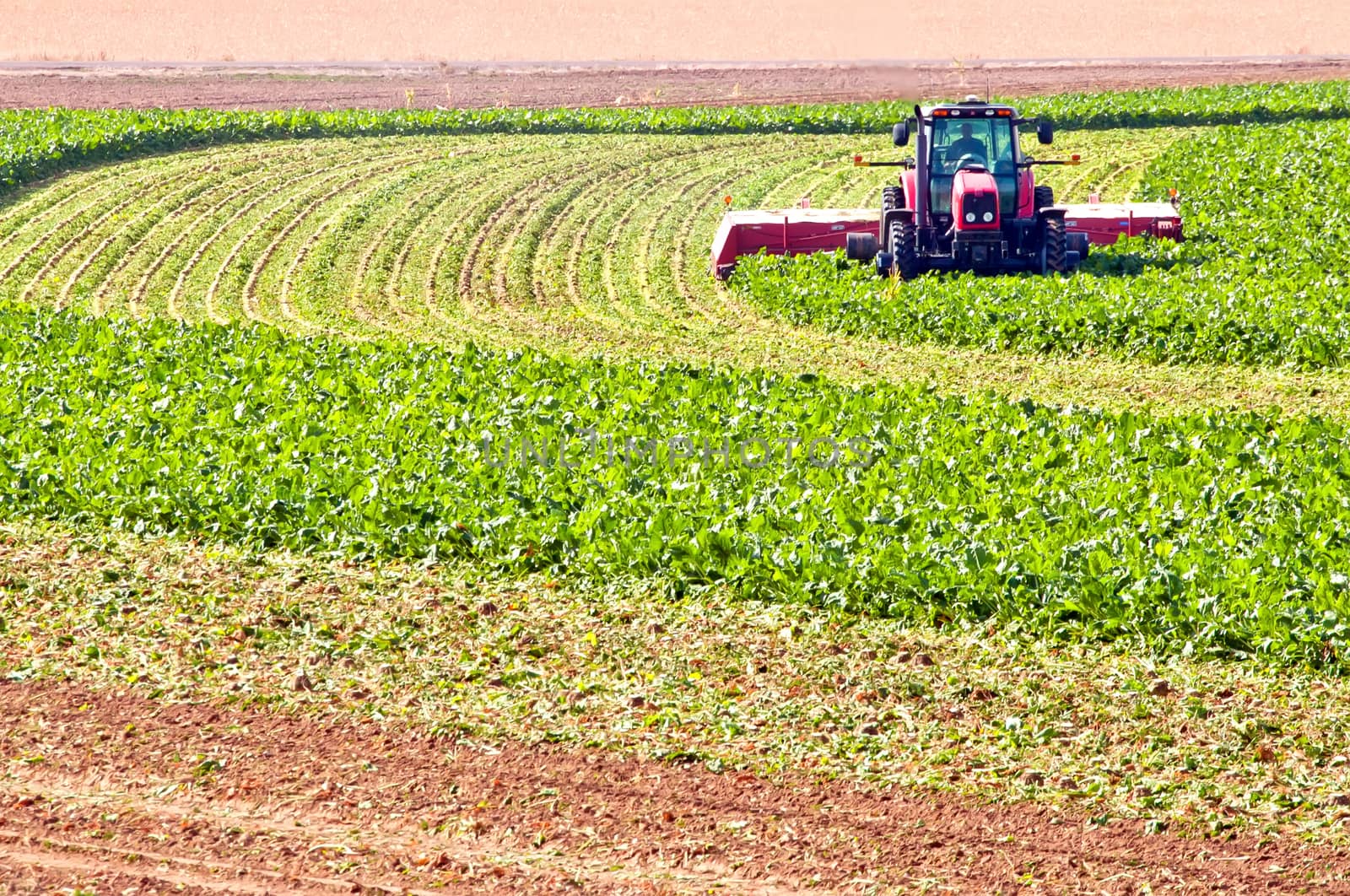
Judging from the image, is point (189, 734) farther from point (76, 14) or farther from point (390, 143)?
point (76, 14)

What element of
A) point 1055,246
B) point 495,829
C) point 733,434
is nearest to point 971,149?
point 1055,246

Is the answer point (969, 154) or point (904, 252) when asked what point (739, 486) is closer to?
point (904, 252)

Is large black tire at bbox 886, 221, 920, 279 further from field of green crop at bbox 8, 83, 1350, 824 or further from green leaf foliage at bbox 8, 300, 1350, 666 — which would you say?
green leaf foliage at bbox 8, 300, 1350, 666

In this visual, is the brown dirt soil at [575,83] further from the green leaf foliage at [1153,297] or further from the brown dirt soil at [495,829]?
the brown dirt soil at [495,829]

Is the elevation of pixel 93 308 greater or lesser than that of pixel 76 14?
lesser

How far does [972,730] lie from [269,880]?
11.0ft

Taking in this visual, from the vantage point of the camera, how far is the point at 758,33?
64.1 m

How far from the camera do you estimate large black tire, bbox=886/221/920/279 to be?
18.6 m

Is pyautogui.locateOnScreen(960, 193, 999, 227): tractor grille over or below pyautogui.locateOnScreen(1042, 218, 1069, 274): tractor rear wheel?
→ over

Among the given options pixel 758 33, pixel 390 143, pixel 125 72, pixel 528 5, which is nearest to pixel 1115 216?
pixel 390 143

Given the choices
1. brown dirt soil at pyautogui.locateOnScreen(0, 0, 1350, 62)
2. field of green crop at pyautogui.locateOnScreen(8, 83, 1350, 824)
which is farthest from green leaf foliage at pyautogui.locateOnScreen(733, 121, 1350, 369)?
→ brown dirt soil at pyautogui.locateOnScreen(0, 0, 1350, 62)

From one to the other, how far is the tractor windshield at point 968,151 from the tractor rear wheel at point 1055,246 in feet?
1.78

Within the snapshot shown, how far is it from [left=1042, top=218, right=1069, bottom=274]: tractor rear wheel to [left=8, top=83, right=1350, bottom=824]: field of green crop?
1.93 ft

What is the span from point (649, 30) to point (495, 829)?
208ft
